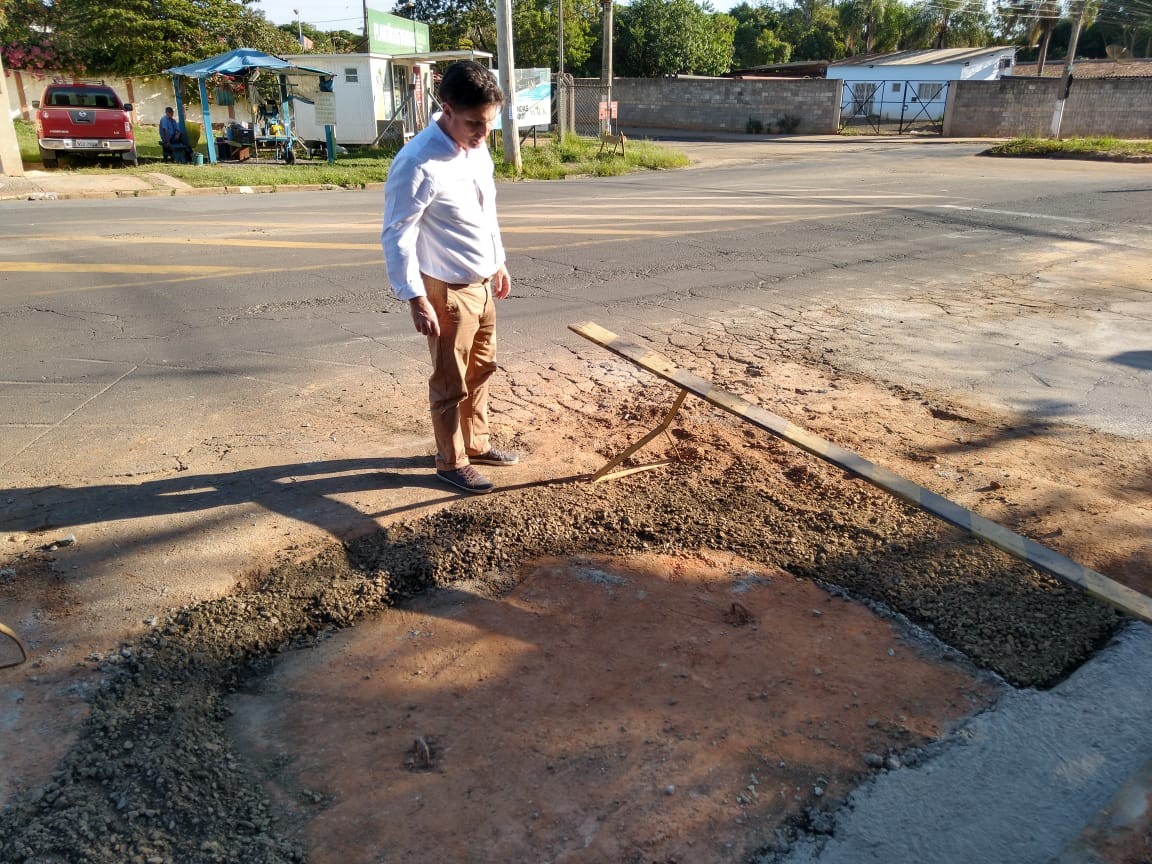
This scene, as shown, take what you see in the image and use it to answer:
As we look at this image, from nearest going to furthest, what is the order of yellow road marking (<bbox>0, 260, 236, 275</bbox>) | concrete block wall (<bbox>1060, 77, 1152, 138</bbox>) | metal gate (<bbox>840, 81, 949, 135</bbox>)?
yellow road marking (<bbox>0, 260, 236, 275</bbox>) < concrete block wall (<bbox>1060, 77, 1152, 138</bbox>) < metal gate (<bbox>840, 81, 949, 135</bbox>)

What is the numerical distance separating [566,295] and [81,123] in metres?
16.9

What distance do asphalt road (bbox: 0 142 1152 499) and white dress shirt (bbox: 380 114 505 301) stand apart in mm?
1969

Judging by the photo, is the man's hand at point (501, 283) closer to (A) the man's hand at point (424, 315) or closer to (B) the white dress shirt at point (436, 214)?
(B) the white dress shirt at point (436, 214)

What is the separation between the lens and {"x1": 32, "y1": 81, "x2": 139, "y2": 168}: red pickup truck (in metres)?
19.5

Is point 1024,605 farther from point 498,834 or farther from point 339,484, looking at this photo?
point 339,484

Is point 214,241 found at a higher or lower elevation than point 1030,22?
lower

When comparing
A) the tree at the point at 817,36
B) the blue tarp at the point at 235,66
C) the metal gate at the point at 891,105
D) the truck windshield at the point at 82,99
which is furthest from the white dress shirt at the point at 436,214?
the tree at the point at 817,36

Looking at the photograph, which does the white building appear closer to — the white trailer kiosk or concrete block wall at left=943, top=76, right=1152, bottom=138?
concrete block wall at left=943, top=76, right=1152, bottom=138

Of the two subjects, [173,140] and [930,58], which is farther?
[930,58]

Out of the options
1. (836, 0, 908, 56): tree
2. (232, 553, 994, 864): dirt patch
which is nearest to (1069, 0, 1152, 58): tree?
(836, 0, 908, 56): tree

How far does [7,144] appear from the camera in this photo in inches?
686

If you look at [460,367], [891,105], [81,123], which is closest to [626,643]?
[460,367]

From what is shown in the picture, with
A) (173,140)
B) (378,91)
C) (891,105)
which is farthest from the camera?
(891,105)

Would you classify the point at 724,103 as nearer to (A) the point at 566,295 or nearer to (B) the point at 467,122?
(A) the point at 566,295
